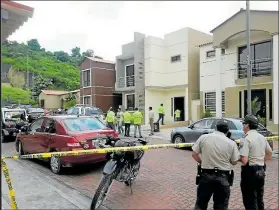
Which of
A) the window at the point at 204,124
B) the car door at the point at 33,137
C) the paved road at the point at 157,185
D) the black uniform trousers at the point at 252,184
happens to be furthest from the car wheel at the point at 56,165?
the window at the point at 204,124

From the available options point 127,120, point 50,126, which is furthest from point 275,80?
point 50,126

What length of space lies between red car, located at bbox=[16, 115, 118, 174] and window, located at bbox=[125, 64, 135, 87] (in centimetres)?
1680

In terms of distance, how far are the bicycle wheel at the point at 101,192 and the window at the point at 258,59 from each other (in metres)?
13.6

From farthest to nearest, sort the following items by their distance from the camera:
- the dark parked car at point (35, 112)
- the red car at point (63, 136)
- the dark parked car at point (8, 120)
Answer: the red car at point (63, 136) → the dark parked car at point (35, 112) → the dark parked car at point (8, 120)

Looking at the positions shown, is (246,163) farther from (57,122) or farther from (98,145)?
(57,122)

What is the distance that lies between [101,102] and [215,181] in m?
23.6

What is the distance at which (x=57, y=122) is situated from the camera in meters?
7.59

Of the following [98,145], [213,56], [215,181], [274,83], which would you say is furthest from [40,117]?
[213,56]

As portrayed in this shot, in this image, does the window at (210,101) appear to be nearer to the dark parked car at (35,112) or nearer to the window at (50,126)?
the dark parked car at (35,112)

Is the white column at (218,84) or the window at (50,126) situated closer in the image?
the window at (50,126)

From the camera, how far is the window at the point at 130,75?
25.2m

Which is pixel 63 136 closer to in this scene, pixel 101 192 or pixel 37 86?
pixel 101 192

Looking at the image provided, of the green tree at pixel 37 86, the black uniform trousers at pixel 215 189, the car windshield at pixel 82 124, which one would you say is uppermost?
the green tree at pixel 37 86

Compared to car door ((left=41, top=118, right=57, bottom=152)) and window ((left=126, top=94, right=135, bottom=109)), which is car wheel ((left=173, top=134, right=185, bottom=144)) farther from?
window ((left=126, top=94, right=135, bottom=109))
